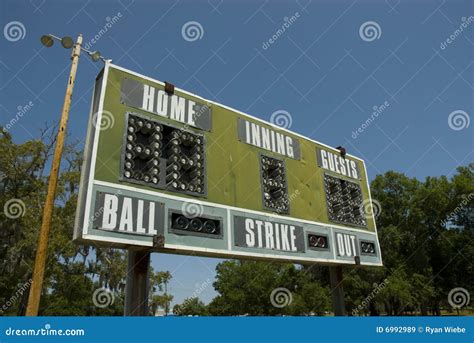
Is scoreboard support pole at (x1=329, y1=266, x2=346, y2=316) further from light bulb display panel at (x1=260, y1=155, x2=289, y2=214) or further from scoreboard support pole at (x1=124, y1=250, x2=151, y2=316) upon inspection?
scoreboard support pole at (x1=124, y1=250, x2=151, y2=316)

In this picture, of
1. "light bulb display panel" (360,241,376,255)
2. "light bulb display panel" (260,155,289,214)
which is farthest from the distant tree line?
"light bulb display panel" (260,155,289,214)

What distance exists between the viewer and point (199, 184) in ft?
32.4

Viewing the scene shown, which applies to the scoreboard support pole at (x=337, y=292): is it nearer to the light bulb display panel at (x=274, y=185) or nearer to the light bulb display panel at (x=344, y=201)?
the light bulb display panel at (x=344, y=201)

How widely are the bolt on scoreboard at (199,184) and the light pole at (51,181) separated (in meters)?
0.63

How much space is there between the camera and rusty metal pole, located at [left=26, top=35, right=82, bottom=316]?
24.5ft

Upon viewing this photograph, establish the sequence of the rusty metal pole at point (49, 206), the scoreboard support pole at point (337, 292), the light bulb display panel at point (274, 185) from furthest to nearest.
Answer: the scoreboard support pole at point (337, 292)
the light bulb display panel at point (274, 185)
the rusty metal pole at point (49, 206)

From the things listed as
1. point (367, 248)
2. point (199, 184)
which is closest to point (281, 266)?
point (367, 248)

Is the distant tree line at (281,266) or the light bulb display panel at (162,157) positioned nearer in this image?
the light bulb display panel at (162,157)

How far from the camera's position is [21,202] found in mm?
22766

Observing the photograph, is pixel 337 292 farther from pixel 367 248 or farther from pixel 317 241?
pixel 317 241

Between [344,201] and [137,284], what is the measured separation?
31.3 ft

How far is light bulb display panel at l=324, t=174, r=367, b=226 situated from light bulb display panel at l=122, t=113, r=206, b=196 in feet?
20.7

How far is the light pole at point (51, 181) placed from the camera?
748 cm

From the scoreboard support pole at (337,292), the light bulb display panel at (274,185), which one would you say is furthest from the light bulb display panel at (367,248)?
the light bulb display panel at (274,185)
